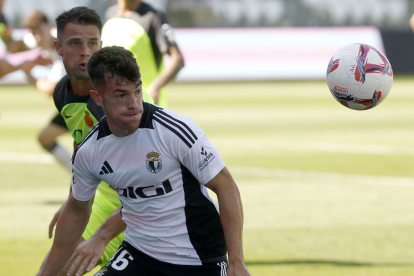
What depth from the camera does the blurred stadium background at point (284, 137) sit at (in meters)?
6.22

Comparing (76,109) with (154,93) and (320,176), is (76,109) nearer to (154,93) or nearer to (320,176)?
(154,93)

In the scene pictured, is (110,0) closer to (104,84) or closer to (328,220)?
(328,220)

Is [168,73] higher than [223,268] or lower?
higher

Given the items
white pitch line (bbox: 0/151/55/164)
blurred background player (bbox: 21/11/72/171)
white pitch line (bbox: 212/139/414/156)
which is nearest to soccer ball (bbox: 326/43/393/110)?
blurred background player (bbox: 21/11/72/171)

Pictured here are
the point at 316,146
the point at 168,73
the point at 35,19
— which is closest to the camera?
the point at 168,73

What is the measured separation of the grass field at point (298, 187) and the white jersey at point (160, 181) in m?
1.93

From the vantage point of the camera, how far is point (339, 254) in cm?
586

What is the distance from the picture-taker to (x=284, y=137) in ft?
→ 45.5

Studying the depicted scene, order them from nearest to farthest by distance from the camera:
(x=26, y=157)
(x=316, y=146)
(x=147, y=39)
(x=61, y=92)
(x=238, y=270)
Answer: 1. (x=238, y=270)
2. (x=61, y=92)
3. (x=147, y=39)
4. (x=26, y=157)
5. (x=316, y=146)

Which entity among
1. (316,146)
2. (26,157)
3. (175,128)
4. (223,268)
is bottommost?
(26,157)

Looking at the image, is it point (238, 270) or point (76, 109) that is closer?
point (238, 270)

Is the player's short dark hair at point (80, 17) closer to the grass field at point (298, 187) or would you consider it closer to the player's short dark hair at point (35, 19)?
the grass field at point (298, 187)

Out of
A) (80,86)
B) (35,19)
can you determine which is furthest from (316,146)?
(80,86)

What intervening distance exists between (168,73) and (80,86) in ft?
7.94
